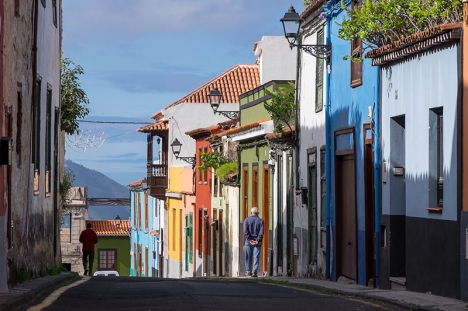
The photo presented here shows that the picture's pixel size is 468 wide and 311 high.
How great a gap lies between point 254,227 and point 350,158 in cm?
545

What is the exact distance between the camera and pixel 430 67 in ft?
49.4

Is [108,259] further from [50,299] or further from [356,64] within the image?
[50,299]

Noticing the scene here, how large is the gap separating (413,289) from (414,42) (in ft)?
12.1

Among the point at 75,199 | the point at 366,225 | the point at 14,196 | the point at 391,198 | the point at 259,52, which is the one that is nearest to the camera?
the point at 14,196

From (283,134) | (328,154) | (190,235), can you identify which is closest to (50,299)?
(328,154)

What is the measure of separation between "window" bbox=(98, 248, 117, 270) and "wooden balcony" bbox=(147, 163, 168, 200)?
89.6 ft

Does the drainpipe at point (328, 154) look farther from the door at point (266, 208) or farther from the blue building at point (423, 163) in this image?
the door at point (266, 208)

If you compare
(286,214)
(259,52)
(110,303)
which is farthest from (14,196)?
(259,52)

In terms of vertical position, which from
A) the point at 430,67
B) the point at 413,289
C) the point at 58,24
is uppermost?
the point at 58,24

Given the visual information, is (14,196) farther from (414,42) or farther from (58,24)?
(58,24)

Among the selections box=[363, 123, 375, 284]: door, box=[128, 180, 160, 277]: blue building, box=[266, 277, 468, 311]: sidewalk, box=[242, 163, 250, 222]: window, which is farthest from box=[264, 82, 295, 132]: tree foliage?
box=[128, 180, 160, 277]: blue building

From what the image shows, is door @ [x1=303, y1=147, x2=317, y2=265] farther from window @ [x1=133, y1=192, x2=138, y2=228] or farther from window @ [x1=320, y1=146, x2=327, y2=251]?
window @ [x1=133, y1=192, x2=138, y2=228]

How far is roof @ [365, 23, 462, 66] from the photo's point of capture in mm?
13805

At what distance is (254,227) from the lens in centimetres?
2597
